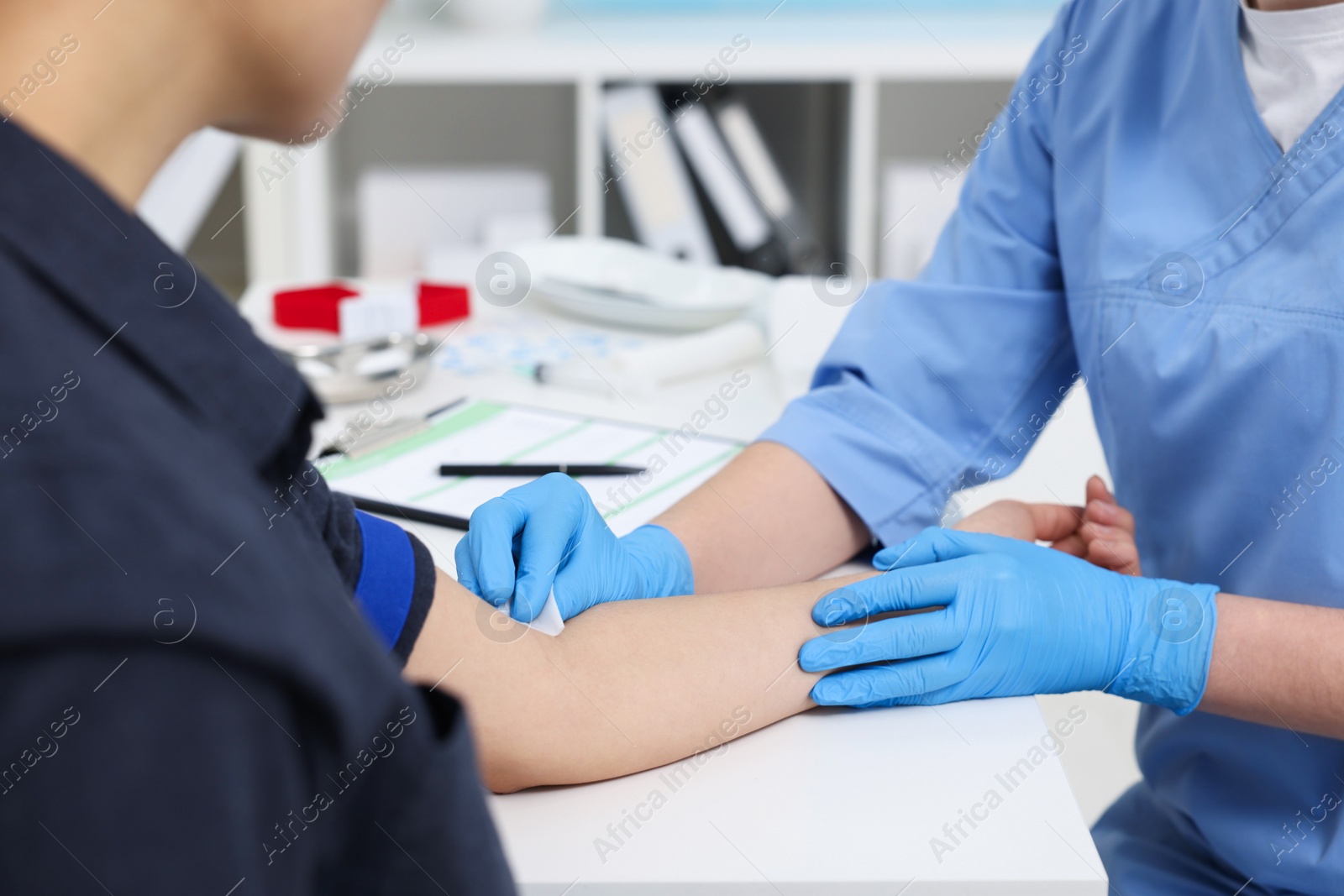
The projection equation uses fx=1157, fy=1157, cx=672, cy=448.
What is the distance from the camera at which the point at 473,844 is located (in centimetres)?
44

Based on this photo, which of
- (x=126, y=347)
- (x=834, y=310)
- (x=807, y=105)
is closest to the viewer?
(x=126, y=347)

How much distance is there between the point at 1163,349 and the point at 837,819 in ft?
1.64

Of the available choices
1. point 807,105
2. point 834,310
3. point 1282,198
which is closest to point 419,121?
point 807,105

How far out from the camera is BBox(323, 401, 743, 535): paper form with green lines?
3.22 feet

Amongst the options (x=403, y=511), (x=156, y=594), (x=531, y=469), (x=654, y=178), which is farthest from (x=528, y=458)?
(x=654, y=178)

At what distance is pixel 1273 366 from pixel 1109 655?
0.25 metres

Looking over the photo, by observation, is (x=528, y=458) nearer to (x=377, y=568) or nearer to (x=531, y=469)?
(x=531, y=469)

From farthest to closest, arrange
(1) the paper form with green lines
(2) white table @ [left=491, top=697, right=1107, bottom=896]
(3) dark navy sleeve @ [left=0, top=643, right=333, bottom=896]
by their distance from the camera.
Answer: (1) the paper form with green lines < (2) white table @ [left=491, top=697, right=1107, bottom=896] < (3) dark navy sleeve @ [left=0, top=643, right=333, bottom=896]

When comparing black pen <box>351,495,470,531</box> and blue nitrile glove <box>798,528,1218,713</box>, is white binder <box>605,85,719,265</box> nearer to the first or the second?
black pen <box>351,495,470,531</box>

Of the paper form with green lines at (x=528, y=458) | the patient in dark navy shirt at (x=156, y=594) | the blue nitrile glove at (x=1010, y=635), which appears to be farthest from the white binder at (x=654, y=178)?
the patient in dark navy shirt at (x=156, y=594)

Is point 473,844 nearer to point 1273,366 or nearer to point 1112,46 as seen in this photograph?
point 1273,366

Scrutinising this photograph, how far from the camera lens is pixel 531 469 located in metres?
1.01

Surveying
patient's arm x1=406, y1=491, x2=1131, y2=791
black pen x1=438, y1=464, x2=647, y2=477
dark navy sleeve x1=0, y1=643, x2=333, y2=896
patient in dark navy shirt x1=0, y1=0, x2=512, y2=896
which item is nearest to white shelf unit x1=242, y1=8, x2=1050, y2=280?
black pen x1=438, y1=464, x2=647, y2=477

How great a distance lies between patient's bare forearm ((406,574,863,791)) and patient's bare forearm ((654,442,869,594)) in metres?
0.13
